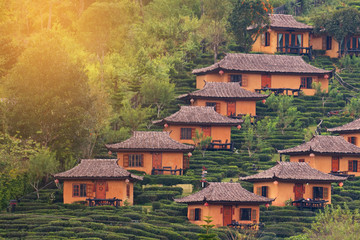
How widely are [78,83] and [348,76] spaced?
4051 centimetres

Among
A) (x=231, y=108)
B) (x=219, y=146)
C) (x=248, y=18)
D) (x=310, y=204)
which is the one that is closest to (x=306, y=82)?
(x=248, y=18)

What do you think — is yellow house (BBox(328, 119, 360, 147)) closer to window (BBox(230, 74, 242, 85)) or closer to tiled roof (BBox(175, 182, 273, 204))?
window (BBox(230, 74, 242, 85))

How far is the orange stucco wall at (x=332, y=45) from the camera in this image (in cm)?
11588

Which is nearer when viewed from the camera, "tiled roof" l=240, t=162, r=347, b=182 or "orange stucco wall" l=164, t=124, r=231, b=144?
"tiled roof" l=240, t=162, r=347, b=182

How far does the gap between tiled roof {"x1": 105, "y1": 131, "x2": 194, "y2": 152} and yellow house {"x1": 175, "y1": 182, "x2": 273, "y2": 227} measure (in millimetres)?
10684

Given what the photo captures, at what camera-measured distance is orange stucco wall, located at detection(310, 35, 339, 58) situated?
115875mm

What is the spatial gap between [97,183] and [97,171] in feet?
3.38

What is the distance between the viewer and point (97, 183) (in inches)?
2913

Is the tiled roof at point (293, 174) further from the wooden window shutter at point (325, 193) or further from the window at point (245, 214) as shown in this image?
the window at point (245, 214)

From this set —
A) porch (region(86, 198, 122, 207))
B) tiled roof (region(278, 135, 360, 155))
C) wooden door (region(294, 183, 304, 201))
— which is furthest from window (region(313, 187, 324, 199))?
porch (region(86, 198, 122, 207))

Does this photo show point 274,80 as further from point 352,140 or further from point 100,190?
point 100,190

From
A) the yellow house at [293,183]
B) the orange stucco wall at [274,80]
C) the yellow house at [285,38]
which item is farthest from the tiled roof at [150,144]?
the yellow house at [285,38]

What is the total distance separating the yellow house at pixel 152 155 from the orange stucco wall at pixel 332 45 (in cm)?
4014

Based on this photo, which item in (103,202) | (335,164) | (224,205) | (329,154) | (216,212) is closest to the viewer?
(216,212)
